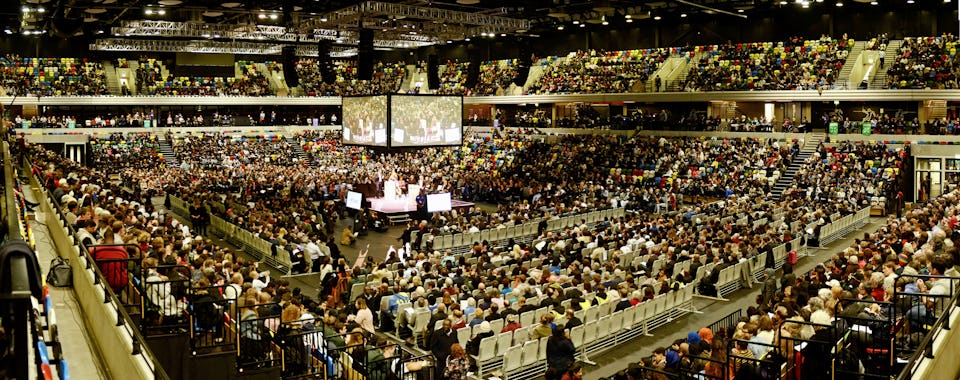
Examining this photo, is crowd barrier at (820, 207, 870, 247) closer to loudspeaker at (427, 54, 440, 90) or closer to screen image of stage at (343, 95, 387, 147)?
screen image of stage at (343, 95, 387, 147)

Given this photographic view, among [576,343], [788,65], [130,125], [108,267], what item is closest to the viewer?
[108,267]

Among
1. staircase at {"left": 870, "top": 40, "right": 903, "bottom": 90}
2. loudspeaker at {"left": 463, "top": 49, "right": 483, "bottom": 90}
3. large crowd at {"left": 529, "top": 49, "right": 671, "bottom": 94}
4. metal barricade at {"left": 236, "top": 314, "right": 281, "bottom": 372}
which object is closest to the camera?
metal barricade at {"left": 236, "top": 314, "right": 281, "bottom": 372}

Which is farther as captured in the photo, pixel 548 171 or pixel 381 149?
pixel 548 171

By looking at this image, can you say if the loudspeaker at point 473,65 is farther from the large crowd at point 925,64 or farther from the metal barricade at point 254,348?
the metal barricade at point 254,348

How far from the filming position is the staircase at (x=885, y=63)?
104 ft

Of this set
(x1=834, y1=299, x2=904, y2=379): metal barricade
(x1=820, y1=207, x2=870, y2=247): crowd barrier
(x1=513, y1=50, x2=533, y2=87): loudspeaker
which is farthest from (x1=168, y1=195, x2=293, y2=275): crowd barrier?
(x1=513, y1=50, x2=533, y2=87): loudspeaker

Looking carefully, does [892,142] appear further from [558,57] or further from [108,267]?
[108,267]

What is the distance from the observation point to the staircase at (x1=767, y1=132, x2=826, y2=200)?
28.8m

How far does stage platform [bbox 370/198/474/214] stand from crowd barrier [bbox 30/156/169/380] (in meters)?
18.4

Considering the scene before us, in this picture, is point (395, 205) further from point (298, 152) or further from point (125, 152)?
point (125, 152)

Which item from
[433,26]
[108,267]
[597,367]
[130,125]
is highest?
[433,26]

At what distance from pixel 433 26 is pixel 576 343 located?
1037 inches

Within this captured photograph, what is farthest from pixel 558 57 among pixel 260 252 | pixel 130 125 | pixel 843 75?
pixel 260 252

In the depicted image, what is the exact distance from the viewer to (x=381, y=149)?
30969 mm
